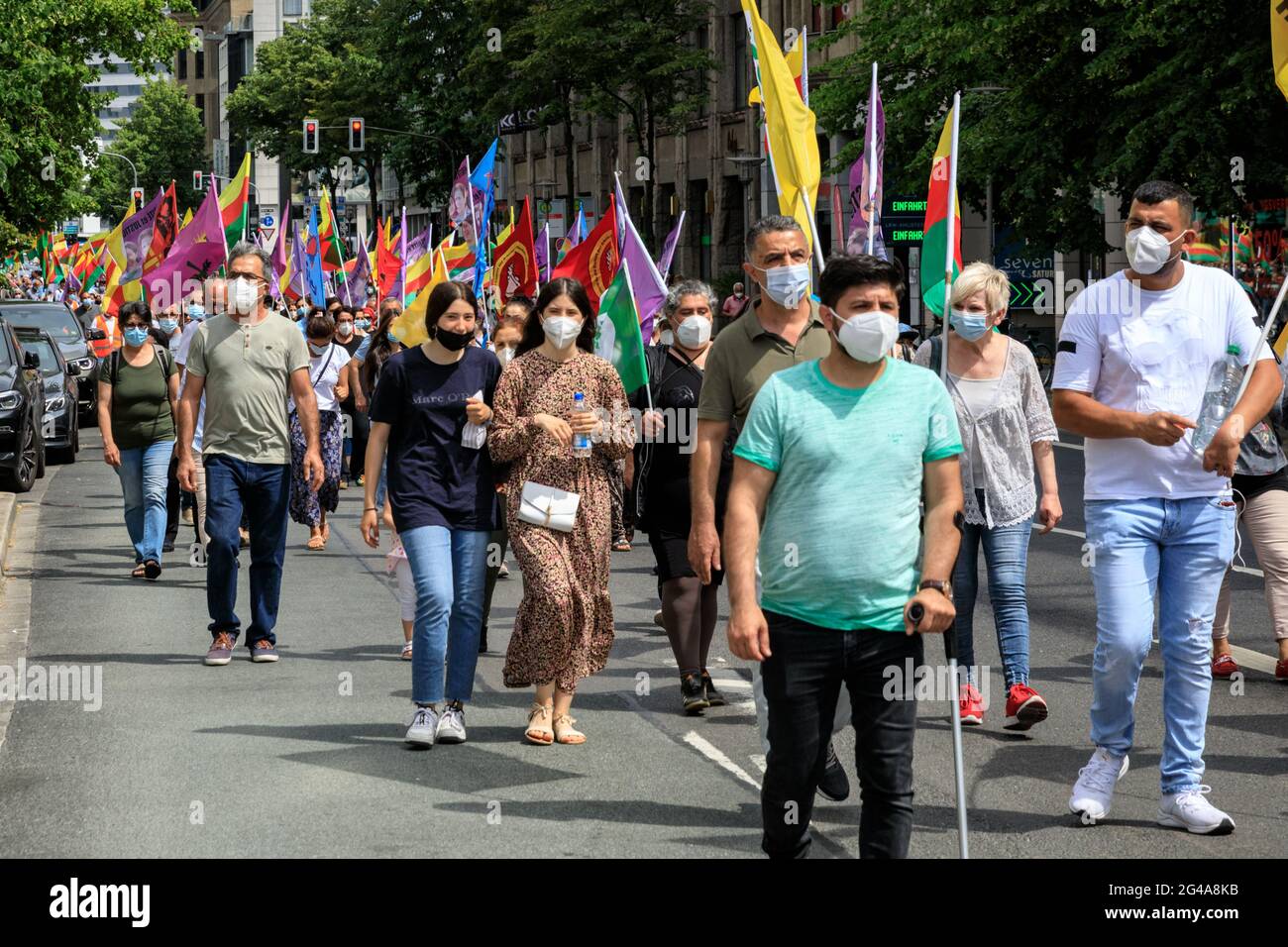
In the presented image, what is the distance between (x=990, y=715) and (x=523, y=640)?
2.03 m

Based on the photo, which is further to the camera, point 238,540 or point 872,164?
point 872,164

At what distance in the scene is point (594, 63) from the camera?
1719 inches

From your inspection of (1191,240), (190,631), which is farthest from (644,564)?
(1191,240)

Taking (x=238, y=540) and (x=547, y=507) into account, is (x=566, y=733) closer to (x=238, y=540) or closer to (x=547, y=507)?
(x=547, y=507)

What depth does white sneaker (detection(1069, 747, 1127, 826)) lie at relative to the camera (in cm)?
646

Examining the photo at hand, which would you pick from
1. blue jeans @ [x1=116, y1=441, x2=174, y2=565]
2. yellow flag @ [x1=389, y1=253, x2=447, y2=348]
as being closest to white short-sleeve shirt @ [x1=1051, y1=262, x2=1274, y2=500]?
yellow flag @ [x1=389, y1=253, x2=447, y2=348]

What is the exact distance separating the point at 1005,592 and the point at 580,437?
181cm

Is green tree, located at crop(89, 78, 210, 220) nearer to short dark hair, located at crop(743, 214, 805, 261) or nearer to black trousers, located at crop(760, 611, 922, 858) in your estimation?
short dark hair, located at crop(743, 214, 805, 261)

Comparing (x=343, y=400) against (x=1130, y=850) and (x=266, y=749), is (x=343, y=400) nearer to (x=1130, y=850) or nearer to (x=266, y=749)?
(x=266, y=749)

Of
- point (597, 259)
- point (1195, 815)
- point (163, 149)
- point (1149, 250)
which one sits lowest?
point (1195, 815)

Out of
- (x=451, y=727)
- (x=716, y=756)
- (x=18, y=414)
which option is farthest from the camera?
(x=18, y=414)

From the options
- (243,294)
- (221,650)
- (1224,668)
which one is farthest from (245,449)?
(1224,668)

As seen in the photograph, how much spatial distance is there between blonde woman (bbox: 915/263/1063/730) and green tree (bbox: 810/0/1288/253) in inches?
617

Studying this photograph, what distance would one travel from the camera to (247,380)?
10211mm
